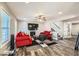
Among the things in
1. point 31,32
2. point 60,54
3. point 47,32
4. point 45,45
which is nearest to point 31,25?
point 31,32

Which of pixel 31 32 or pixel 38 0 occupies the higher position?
pixel 38 0

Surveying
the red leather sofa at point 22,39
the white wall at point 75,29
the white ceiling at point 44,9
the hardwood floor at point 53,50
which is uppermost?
the white ceiling at point 44,9

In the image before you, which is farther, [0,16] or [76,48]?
[76,48]

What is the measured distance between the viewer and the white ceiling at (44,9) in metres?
2.49

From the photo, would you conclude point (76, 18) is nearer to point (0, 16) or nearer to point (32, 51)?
point (32, 51)

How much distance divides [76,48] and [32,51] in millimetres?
1073

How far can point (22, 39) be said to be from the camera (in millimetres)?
2643

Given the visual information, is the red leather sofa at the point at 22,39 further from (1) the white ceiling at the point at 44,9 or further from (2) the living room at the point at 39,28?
(1) the white ceiling at the point at 44,9

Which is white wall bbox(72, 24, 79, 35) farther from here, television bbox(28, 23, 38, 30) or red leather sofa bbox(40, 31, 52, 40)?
television bbox(28, 23, 38, 30)

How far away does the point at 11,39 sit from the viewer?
8.40 feet

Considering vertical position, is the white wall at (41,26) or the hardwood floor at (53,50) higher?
the white wall at (41,26)

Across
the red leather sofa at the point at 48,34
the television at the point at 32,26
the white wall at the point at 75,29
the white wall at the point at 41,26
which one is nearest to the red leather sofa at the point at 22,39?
the white wall at the point at 41,26

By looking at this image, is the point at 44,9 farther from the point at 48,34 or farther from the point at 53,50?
the point at 53,50

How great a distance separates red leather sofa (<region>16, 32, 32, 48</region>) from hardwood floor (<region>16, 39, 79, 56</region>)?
123 mm
